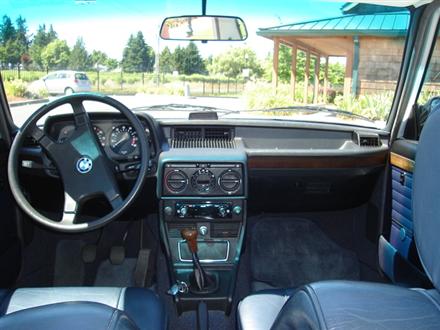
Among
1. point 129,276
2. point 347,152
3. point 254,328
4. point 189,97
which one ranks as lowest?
point 129,276

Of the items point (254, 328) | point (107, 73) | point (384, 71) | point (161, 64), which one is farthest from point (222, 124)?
point (254, 328)

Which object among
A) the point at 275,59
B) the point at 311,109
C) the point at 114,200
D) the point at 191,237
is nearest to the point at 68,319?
the point at 114,200

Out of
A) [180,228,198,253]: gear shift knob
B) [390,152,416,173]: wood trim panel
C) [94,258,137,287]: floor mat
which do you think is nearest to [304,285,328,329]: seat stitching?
[180,228,198,253]: gear shift knob

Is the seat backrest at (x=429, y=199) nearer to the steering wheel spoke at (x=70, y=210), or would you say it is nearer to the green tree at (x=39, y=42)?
the steering wheel spoke at (x=70, y=210)

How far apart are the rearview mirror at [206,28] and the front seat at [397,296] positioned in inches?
60.0

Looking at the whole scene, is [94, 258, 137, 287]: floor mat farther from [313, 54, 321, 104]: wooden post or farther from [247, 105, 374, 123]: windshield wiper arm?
[313, 54, 321, 104]: wooden post

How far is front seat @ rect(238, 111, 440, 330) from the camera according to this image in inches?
50.7

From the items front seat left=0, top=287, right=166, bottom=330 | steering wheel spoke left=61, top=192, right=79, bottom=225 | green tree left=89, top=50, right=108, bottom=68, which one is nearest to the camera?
front seat left=0, top=287, right=166, bottom=330

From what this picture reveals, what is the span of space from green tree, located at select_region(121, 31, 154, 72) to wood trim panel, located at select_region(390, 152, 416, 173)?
1697 millimetres

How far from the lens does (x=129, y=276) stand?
365 centimetres

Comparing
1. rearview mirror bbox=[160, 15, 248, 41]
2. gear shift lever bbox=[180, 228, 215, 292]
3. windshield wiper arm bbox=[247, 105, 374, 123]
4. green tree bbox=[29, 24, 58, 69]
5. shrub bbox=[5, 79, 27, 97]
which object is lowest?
gear shift lever bbox=[180, 228, 215, 292]

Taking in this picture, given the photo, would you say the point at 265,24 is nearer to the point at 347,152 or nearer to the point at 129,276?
the point at 347,152

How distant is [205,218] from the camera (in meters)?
3.03

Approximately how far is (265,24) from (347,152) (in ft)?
3.27
